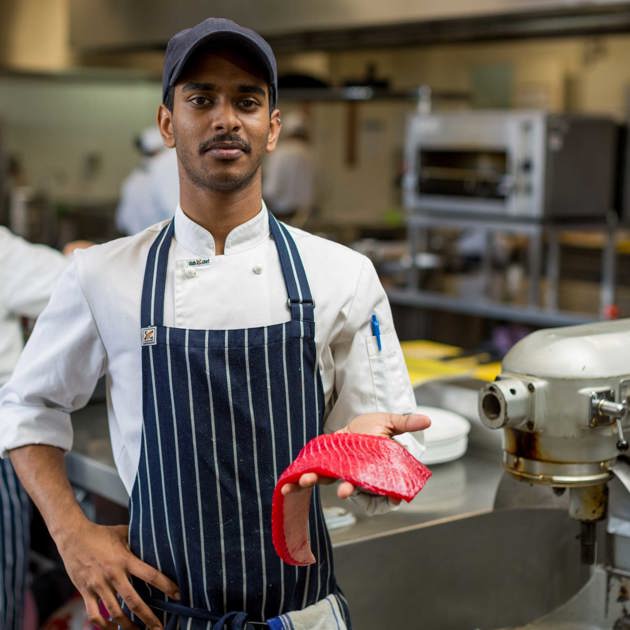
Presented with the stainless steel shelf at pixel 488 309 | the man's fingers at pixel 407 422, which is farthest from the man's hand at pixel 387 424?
the stainless steel shelf at pixel 488 309

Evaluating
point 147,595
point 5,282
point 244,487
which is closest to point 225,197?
point 244,487

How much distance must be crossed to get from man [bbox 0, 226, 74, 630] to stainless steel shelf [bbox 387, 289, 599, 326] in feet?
7.41

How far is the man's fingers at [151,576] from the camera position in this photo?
1372 mm

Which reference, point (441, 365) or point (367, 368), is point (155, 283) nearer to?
point (367, 368)

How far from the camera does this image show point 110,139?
8.81 meters

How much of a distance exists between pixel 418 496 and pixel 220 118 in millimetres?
850

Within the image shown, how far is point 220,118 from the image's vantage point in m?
1.30

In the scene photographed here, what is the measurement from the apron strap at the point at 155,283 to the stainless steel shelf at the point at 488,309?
9.16ft

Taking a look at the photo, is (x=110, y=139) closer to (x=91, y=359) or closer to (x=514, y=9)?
(x=514, y=9)

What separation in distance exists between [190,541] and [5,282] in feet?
3.64

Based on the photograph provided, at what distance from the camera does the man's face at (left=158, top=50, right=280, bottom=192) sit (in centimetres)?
131

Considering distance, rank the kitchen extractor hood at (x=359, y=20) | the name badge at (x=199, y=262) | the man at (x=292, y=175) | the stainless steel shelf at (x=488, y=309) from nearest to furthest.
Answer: the name badge at (x=199, y=262) < the stainless steel shelf at (x=488, y=309) < the kitchen extractor hood at (x=359, y=20) < the man at (x=292, y=175)

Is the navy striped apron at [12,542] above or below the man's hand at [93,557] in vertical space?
below

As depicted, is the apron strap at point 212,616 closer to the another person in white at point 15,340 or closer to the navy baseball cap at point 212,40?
the navy baseball cap at point 212,40
